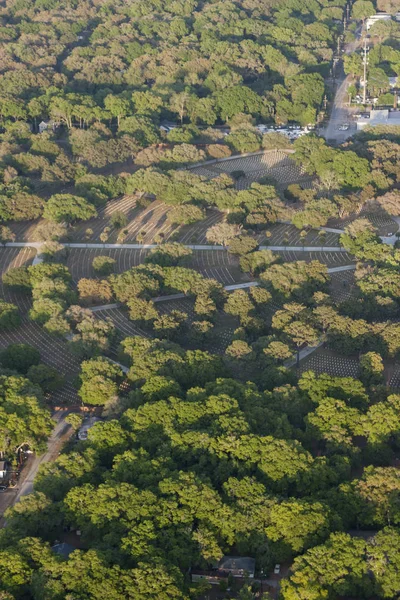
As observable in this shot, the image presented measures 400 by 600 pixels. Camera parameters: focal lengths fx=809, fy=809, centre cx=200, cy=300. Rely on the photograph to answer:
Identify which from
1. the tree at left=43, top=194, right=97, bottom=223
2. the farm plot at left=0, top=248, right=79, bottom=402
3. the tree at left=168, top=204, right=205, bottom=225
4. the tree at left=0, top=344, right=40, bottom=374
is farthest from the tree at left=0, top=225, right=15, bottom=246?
the tree at left=0, top=344, right=40, bottom=374

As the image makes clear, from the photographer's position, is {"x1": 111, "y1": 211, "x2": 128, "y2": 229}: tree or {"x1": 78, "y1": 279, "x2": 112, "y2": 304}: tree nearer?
{"x1": 78, "y1": 279, "x2": 112, "y2": 304}: tree

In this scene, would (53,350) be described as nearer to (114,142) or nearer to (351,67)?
(114,142)

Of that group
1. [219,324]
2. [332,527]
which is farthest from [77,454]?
[219,324]

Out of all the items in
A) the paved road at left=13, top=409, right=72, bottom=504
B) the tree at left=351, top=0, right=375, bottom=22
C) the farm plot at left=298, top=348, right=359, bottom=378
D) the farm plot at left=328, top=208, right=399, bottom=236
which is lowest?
the farm plot at left=298, top=348, right=359, bottom=378

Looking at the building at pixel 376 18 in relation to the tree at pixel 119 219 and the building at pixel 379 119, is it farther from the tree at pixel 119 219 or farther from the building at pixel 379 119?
the tree at pixel 119 219

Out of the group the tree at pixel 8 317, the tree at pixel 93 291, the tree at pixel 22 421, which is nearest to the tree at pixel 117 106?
the tree at pixel 93 291

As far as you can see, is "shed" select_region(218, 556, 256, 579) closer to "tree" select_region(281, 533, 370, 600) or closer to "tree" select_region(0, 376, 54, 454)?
"tree" select_region(281, 533, 370, 600)
